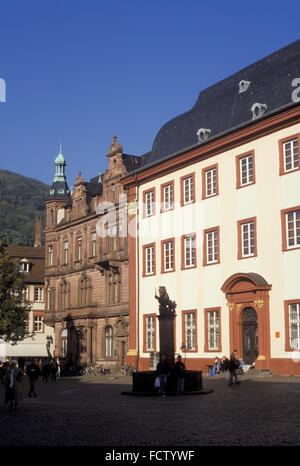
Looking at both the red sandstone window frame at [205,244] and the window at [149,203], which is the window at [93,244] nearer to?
the window at [149,203]

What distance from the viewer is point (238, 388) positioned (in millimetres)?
27047

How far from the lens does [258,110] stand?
37156 mm

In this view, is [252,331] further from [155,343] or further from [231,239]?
[155,343]

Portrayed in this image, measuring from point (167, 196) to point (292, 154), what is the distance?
37.6 feet

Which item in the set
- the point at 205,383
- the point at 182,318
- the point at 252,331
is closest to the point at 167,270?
the point at 182,318

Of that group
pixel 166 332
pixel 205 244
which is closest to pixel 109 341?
pixel 166 332

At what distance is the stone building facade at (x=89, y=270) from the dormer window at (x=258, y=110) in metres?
16.1

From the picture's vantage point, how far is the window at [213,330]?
3847 centimetres

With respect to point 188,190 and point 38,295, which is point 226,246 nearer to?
point 188,190

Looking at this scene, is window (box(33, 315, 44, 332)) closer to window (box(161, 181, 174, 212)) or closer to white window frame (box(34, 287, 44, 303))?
white window frame (box(34, 287, 44, 303))

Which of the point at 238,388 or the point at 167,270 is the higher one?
the point at 167,270
